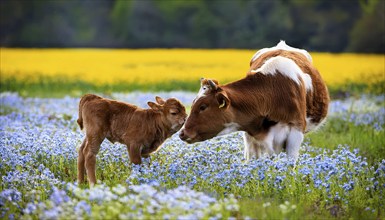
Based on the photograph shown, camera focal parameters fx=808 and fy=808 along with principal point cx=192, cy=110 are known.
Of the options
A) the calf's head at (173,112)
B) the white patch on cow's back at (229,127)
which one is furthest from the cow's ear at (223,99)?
the calf's head at (173,112)

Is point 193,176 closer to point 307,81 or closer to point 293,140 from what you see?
point 293,140

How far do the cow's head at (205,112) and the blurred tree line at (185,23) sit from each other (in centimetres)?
1980

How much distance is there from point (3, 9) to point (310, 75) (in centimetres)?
2242

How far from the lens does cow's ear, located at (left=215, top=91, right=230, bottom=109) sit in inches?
315

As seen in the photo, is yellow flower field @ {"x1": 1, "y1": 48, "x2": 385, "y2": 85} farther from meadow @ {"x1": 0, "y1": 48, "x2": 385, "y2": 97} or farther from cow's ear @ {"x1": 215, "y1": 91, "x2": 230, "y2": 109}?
cow's ear @ {"x1": 215, "y1": 91, "x2": 230, "y2": 109}

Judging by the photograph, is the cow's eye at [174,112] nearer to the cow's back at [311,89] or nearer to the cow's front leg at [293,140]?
the cow's front leg at [293,140]

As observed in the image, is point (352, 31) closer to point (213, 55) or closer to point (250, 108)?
point (213, 55)

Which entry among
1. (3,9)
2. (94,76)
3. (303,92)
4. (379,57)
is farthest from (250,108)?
(3,9)

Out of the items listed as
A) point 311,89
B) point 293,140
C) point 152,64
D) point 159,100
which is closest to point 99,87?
point 152,64

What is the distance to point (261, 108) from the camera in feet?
27.9

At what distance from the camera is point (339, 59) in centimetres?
2750

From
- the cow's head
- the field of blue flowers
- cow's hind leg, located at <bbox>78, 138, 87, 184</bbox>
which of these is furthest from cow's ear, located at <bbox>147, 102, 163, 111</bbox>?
cow's hind leg, located at <bbox>78, 138, 87, 184</bbox>

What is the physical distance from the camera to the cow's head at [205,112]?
8.07 metres

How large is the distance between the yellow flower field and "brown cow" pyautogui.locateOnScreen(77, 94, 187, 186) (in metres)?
15.0
